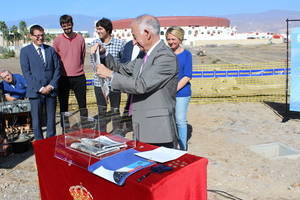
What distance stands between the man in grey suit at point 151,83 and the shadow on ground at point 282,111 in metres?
5.05

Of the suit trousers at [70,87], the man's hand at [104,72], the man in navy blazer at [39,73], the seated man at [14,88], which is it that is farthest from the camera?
the seated man at [14,88]

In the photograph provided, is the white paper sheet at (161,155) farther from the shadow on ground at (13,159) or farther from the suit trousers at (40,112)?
the shadow on ground at (13,159)

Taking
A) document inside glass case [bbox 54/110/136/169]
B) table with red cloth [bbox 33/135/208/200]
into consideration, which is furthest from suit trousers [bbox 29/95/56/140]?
document inside glass case [bbox 54/110/136/169]

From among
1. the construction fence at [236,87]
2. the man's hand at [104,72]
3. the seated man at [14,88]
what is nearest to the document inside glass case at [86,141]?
the man's hand at [104,72]

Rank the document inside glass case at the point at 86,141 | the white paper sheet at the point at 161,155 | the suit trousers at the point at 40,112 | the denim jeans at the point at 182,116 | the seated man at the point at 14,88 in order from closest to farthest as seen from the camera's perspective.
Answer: the white paper sheet at the point at 161,155 → the document inside glass case at the point at 86,141 → the denim jeans at the point at 182,116 → the suit trousers at the point at 40,112 → the seated man at the point at 14,88

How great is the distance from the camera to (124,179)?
1.92 metres

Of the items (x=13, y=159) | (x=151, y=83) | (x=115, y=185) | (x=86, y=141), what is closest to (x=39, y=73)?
(x=13, y=159)

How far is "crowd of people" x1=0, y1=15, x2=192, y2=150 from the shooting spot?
7.80 ft

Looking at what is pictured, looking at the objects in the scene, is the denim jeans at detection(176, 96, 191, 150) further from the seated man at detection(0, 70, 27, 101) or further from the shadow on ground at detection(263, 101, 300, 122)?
the shadow on ground at detection(263, 101, 300, 122)

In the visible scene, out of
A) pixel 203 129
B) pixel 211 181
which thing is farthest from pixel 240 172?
pixel 203 129

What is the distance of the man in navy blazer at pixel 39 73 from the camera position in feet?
14.9

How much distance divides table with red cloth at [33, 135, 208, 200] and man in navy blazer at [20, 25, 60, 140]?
2.00 meters

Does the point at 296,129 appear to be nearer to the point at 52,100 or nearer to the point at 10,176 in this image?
the point at 52,100

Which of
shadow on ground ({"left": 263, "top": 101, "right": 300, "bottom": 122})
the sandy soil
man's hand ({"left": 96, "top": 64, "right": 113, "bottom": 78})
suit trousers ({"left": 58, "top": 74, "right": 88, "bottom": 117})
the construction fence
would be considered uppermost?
man's hand ({"left": 96, "top": 64, "right": 113, "bottom": 78})
